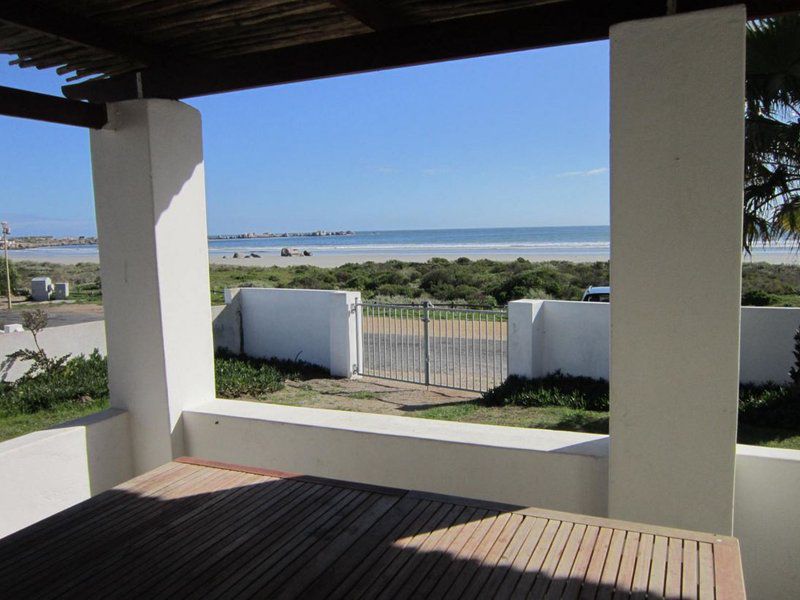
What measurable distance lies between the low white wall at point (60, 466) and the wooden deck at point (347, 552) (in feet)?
2.82

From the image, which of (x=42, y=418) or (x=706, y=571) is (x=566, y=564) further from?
(x=42, y=418)

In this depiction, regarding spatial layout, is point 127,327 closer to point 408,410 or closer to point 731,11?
point 731,11

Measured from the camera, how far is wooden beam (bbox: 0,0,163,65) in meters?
2.37

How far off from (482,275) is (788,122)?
22557 millimetres

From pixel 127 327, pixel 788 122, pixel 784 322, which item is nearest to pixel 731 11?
pixel 127 327

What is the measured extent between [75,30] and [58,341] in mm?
6872

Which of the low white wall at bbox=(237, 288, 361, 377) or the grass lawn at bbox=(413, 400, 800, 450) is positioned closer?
the grass lawn at bbox=(413, 400, 800, 450)

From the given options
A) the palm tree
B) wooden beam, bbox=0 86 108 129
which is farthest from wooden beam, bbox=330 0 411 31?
the palm tree

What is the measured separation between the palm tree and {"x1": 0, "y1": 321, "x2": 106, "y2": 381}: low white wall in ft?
26.6

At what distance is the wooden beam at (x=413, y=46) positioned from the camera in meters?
2.18

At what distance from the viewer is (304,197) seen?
8112 cm

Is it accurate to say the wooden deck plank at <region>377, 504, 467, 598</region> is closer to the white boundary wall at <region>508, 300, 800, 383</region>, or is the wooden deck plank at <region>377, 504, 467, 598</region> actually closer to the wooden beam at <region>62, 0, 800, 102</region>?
the wooden beam at <region>62, 0, 800, 102</region>

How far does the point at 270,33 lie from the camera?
107 inches

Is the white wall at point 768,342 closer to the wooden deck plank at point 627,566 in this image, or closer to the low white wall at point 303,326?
the low white wall at point 303,326
